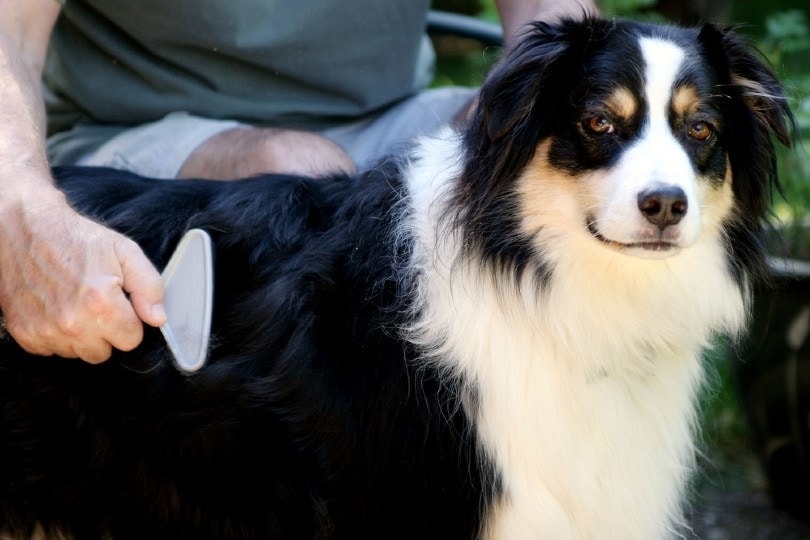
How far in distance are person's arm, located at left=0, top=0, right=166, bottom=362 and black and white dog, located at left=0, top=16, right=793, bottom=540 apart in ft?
0.57

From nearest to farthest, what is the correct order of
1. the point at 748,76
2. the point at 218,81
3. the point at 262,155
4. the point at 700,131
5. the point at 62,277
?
the point at 62,277 → the point at 700,131 → the point at 748,76 → the point at 262,155 → the point at 218,81

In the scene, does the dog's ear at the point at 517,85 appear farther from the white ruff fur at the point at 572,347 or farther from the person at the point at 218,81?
the person at the point at 218,81

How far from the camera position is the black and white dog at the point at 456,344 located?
2.12 metres

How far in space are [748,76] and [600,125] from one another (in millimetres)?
384

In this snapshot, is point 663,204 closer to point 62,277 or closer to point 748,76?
point 748,76

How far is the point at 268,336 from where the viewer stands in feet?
7.17

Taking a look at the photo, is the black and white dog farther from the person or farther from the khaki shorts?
the khaki shorts

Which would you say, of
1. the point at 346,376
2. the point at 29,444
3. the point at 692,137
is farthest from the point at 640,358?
the point at 29,444

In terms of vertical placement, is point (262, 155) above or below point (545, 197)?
below

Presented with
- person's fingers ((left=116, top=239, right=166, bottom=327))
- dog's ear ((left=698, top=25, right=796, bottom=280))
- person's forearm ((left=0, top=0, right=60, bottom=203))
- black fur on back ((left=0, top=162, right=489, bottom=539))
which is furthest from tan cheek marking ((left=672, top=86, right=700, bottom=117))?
person's forearm ((left=0, top=0, right=60, bottom=203))

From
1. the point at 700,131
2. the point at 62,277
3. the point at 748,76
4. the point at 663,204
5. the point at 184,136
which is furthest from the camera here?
the point at 184,136

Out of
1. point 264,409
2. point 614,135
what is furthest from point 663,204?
point 264,409

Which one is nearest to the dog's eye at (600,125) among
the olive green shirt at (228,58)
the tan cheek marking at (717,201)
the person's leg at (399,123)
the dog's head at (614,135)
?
the dog's head at (614,135)

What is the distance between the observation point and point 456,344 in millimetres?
2162
